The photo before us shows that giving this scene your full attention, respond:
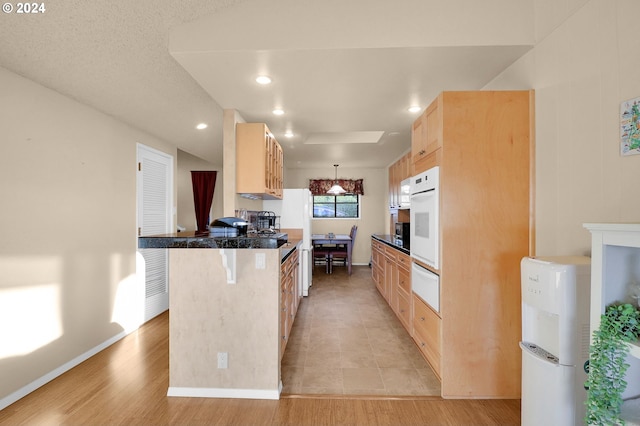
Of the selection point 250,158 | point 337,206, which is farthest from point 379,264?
point 337,206

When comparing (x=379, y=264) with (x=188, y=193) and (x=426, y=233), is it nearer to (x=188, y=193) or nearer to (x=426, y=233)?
(x=426, y=233)

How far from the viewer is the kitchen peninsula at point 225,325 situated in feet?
7.14

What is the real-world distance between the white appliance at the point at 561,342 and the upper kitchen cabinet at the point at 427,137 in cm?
108

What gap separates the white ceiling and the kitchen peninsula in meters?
1.36

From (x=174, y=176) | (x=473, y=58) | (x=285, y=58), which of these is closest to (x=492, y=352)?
(x=473, y=58)

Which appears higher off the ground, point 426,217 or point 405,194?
point 405,194

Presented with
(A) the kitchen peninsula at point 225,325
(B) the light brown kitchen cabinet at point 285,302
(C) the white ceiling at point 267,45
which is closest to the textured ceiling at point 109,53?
(C) the white ceiling at point 267,45

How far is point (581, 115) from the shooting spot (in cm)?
171

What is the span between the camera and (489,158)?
2.14 m

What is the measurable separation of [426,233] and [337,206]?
18.3 ft

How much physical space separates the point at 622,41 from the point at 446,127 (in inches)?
35.8

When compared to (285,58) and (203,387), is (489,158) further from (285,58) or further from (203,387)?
(203,387)

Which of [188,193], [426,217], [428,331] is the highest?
[188,193]

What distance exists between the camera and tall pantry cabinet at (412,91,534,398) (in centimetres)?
212
